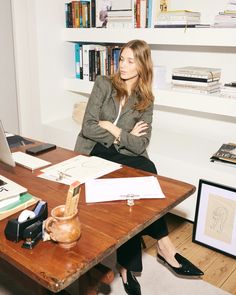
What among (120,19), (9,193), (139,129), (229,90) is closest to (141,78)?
(139,129)

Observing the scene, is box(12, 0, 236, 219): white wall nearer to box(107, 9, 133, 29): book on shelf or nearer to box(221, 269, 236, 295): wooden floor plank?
box(107, 9, 133, 29): book on shelf

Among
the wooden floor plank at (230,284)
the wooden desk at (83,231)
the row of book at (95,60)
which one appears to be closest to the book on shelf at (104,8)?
the row of book at (95,60)

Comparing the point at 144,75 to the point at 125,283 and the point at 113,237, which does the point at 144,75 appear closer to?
the point at 125,283

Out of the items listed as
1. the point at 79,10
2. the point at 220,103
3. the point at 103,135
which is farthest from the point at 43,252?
the point at 79,10

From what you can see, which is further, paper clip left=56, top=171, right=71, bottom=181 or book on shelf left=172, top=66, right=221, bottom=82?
book on shelf left=172, top=66, right=221, bottom=82

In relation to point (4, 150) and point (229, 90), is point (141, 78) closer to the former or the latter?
point (229, 90)

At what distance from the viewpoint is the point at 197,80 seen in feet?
7.91

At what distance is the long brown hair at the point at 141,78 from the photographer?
218 cm

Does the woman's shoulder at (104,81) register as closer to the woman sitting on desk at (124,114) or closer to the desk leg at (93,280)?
→ the woman sitting on desk at (124,114)

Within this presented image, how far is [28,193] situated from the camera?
1.33 meters

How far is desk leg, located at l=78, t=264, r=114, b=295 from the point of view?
4.76 feet

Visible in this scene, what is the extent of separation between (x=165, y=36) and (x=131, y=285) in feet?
5.43

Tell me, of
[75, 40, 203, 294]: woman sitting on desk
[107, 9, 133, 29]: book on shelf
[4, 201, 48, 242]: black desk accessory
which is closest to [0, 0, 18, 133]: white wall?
[107, 9, 133, 29]: book on shelf

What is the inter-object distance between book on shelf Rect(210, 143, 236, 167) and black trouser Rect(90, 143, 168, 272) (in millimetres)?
463
